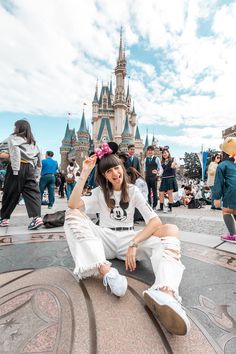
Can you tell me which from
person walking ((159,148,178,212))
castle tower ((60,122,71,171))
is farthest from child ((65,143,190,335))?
castle tower ((60,122,71,171))

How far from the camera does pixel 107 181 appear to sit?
2.26 m

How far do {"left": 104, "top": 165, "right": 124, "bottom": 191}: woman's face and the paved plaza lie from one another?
2.51 ft

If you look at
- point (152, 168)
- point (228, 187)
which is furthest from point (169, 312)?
point (152, 168)

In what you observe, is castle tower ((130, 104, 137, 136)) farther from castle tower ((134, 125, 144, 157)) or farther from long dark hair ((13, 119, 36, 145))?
long dark hair ((13, 119, 36, 145))

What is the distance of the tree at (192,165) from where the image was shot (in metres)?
46.6

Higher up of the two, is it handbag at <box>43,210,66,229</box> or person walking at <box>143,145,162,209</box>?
person walking at <box>143,145,162,209</box>

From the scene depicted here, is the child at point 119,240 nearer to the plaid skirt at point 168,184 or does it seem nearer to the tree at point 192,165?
the plaid skirt at point 168,184

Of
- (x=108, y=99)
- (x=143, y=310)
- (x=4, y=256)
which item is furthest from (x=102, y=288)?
(x=108, y=99)

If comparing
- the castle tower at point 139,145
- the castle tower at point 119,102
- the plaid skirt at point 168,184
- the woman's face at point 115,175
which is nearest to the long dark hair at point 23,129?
the woman's face at point 115,175

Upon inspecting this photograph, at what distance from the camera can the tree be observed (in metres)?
46.6

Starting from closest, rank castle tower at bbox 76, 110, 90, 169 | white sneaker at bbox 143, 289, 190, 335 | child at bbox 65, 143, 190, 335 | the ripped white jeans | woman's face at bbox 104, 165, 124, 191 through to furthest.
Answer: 1. white sneaker at bbox 143, 289, 190, 335
2. child at bbox 65, 143, 190, 335
3. the ripped white jeans
4. woman's face at bbox 104, 165, 124, 191
5. castle tower at bbox 76, 110, 90, 169

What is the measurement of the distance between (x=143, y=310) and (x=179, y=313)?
34 cm

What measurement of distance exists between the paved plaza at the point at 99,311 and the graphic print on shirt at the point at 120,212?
0.44 metres

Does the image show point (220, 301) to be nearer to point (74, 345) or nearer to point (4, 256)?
point (74, 345)
